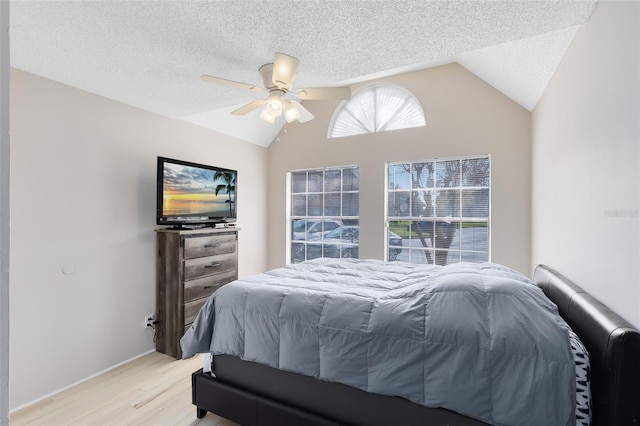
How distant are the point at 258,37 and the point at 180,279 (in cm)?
226

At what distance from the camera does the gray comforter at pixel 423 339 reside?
4.16 ft

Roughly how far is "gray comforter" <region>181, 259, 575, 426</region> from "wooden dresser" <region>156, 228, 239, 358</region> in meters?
1.03

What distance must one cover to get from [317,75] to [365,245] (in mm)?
2406

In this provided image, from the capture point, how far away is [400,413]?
4.93 ft

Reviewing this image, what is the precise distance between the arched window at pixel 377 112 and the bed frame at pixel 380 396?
2485 millimetres

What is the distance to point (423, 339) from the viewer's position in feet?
4.79

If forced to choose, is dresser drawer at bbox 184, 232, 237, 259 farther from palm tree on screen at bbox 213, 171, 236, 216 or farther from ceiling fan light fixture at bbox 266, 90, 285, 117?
ceiling fan light fixture at bbox 266, 90, 285, 117

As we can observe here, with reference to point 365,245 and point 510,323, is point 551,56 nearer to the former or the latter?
point 510,323

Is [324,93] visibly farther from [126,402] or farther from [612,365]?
[126,402]

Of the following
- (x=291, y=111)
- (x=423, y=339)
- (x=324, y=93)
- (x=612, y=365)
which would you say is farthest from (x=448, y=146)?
(x=612, y=365)

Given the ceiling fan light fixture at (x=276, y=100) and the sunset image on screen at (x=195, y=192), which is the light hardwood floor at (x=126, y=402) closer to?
the sunset image on screen at (x=195, y=192)

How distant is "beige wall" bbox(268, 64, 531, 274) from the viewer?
335 centimetres

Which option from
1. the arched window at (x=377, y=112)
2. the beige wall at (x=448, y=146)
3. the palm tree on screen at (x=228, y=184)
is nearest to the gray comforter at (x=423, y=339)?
the beige wall at (x=448, y=146)

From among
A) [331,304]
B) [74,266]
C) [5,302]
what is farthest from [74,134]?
[5,302]
